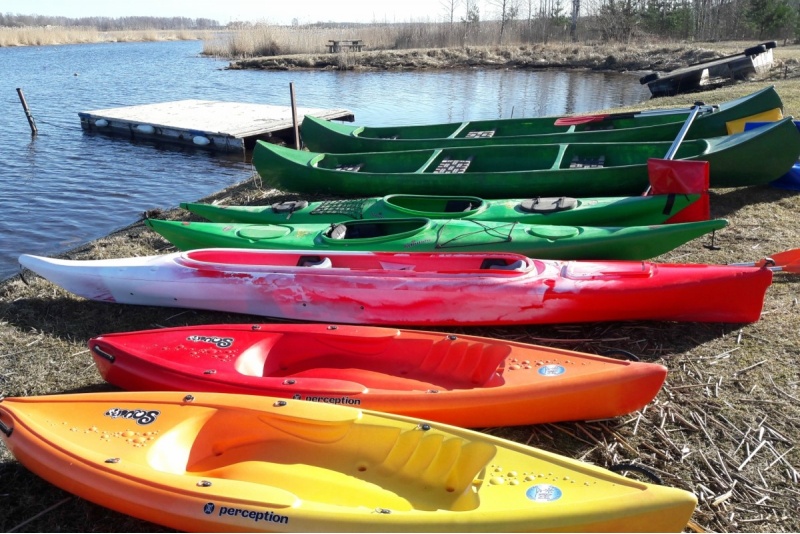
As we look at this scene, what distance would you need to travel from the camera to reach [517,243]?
502 centimetres

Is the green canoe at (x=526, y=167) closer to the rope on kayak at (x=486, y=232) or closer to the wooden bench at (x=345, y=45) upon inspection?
the rope on kayak at (x=486, y=232)

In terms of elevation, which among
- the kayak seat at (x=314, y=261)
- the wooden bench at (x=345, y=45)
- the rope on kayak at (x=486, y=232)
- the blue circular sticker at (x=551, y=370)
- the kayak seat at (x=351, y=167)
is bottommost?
the blue circular sticker at (x=551, y=370)

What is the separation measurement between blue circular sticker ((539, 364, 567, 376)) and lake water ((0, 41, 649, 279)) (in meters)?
6.73

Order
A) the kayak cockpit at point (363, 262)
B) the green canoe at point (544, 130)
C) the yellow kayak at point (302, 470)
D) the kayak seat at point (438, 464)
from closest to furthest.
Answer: the yellow kayak at point (302, 470) < the kayak seat at point (438, 464) < the kayak cockpit at point (363, 262) < the green canoe at point (544, 130)

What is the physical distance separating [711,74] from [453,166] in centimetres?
1277

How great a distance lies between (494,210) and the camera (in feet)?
18.4

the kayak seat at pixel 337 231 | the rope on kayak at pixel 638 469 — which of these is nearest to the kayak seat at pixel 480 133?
the kayak seat at pixel 337 231

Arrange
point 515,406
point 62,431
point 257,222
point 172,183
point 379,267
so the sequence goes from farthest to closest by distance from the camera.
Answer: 1. point 172,183
2. point 257,222
3. point 379,267
4. point 515,406
5. point 62,431

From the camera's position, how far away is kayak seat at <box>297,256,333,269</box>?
4.82m

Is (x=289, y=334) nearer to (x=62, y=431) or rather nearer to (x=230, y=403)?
(x=230, y=403)

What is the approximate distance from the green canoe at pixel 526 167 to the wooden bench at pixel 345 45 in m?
27.8

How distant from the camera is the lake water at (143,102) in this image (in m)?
9.54

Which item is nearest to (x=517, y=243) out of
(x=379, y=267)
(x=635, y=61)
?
(x=379, y=267)

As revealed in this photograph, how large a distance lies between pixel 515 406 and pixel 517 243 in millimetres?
2105
